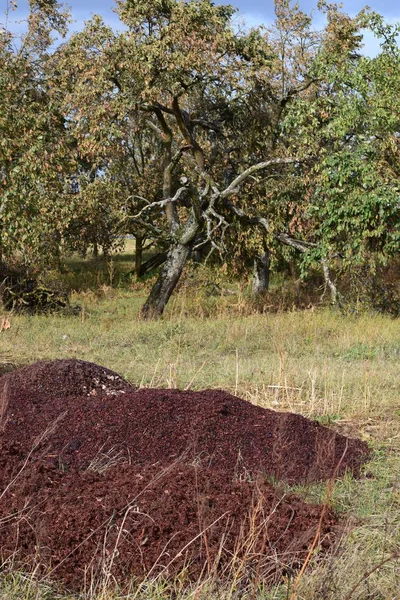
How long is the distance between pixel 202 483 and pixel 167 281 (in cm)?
1158

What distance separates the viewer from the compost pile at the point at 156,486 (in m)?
3.71

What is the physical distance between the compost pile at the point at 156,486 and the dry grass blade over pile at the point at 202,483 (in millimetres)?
12

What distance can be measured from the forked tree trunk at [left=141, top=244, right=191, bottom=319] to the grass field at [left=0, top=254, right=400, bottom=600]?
0.32 metres

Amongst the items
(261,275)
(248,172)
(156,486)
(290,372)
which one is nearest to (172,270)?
(248,172)

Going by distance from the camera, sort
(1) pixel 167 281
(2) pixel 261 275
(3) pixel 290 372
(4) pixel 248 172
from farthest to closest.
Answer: (2) pixel 261 275 < (1) pixel 167 281 < (4) pixel 248 172 < (3) pixel 290 372

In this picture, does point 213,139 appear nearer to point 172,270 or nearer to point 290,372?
point 172,270

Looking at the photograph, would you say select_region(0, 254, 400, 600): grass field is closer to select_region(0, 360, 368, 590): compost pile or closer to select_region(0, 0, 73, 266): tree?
select_region(0, 360, 368, 590): compost pile

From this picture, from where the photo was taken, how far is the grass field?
11.7 ft

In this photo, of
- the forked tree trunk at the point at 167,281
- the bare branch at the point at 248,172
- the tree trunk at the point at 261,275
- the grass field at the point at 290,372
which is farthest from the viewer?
the tree trunk at the point at 261,275

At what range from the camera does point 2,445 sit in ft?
15.4

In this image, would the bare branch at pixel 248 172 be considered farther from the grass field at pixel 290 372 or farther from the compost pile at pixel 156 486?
the compost pile at pixel 156 486

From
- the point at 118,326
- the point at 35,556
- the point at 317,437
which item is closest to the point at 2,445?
the point at 35,556

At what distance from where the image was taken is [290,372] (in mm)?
8742

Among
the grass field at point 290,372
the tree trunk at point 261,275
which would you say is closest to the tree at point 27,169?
the grass field at point 290,372
